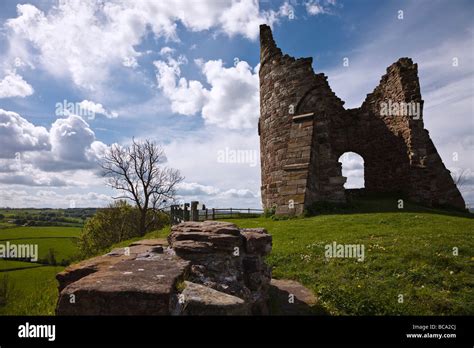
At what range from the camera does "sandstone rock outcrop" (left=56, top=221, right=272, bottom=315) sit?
2.49 metres

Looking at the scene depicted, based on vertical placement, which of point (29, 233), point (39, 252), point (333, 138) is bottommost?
point (39, 252)

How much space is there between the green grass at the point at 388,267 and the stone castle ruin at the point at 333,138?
410 centimetres

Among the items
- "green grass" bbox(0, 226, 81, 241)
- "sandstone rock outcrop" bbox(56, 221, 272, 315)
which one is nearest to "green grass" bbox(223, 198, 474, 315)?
"sandstone rock outcrop" bbox(56, 221, 272, 315)

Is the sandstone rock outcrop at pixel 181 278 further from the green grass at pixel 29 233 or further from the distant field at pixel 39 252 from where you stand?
the green grass at pixel 29 233

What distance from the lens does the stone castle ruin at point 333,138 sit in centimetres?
1405

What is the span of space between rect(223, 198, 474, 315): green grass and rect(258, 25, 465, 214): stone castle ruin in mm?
4103

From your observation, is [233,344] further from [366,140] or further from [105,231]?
[105,231]

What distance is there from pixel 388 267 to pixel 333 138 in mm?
14863

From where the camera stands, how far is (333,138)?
65.8 feet

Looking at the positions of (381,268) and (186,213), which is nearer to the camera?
(381,268)

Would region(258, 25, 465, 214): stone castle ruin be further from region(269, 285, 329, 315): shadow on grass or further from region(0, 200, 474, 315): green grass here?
region(269, 285, 329, 315): shadow on grass

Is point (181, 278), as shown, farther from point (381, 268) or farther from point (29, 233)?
point (29, 233)

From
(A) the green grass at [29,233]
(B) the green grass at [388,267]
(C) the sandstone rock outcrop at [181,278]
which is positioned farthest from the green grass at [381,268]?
(A) the green grass at [29,233]

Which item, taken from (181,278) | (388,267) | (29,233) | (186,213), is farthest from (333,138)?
(29,233)
